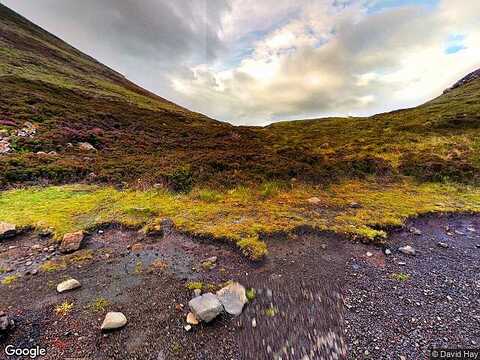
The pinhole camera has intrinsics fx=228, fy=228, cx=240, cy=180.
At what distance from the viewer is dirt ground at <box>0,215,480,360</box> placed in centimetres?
484

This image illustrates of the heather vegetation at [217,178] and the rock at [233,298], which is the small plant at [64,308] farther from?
the rock at [233,298]

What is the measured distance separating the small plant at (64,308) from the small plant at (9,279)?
6.86 ft

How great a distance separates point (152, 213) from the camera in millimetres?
11484

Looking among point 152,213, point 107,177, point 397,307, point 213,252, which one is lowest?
point 397,307

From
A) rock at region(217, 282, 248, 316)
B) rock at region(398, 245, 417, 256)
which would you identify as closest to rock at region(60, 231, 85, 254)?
rock at region(217, 282, 248, 316)

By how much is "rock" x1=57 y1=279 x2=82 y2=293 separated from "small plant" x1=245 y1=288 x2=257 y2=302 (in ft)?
15.5

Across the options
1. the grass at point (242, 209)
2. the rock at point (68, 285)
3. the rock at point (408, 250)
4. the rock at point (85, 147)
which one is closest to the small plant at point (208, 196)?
the grass at point (242, 209)

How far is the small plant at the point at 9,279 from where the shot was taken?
254 inches

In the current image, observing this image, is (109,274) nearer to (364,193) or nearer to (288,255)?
(288,255)

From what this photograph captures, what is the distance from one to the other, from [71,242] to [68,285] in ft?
8.29

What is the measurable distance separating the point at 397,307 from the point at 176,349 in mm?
5484

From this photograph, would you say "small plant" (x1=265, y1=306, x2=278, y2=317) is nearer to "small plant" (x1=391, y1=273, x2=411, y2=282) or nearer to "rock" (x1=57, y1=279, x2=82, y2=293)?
"small plant" (x1=391, y1=273, x2=411, y2=282)

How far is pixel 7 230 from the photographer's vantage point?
8.77 m

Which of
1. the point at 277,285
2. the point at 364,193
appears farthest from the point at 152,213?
the point at 364,193
